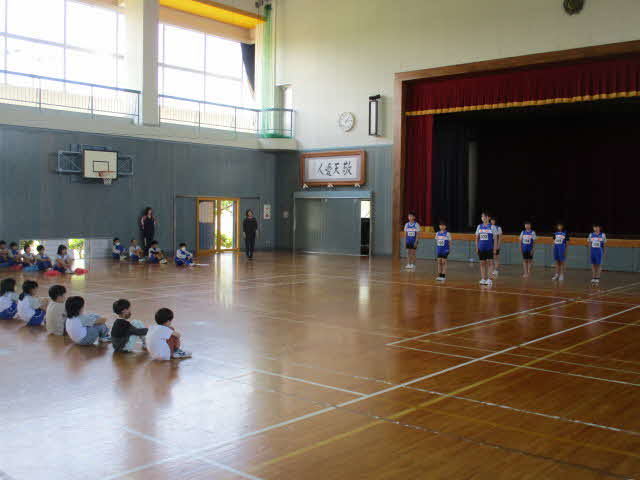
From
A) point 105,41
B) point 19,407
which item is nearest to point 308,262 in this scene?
point 105,41

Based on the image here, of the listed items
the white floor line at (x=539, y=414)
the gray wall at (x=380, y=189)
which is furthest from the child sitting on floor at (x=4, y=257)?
the white floor line at (x=539, y=414)

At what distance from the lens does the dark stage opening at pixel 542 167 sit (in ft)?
85.6

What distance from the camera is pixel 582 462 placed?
4988mm

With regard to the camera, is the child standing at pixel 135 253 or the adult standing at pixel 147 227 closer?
the child standing at pixel 135 253

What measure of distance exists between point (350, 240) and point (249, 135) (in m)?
6.93

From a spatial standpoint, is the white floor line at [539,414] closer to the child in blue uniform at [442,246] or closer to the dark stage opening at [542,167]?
the child in blue uniform at [442,246]

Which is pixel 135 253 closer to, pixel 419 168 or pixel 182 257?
pixel 182 257

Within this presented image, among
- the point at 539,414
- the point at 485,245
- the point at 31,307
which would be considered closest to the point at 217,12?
the point at 485,245

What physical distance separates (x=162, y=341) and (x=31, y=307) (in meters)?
3.61

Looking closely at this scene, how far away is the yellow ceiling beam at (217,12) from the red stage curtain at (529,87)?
8.82 m

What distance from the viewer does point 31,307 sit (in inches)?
416

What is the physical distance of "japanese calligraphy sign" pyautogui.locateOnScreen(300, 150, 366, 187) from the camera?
2788 cm

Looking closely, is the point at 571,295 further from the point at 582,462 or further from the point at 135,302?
the point at 582,462

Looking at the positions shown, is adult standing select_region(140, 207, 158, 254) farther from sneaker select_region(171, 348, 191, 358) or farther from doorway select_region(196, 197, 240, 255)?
sneaker select_region(171, 348, 191, 358)
